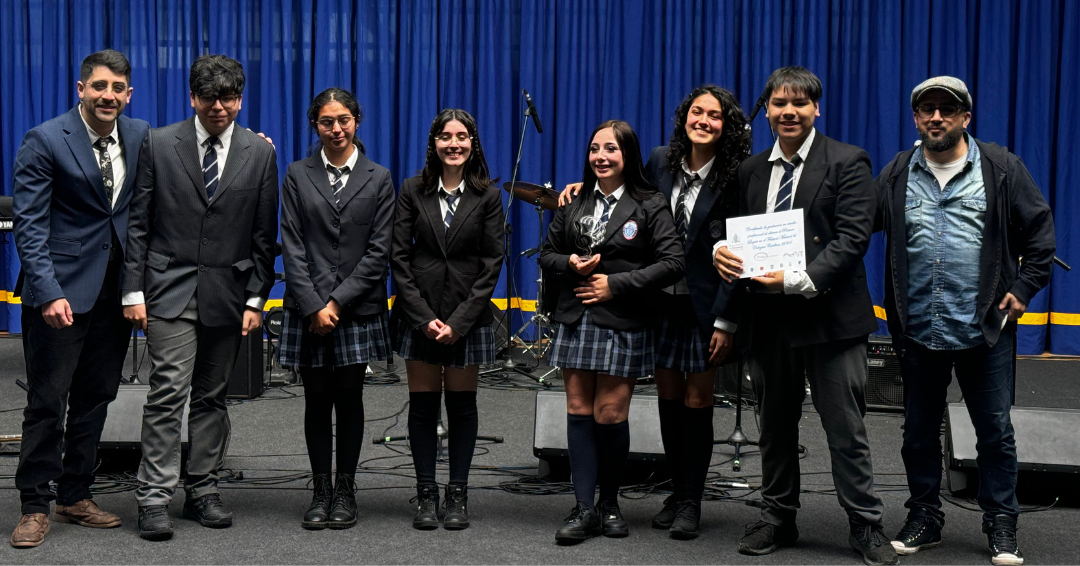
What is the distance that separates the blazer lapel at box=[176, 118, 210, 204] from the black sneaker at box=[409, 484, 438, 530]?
117 cm

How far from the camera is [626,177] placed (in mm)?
3000

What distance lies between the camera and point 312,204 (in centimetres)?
301

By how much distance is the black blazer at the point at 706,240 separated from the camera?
2.88 meters

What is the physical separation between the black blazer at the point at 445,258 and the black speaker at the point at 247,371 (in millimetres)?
2401

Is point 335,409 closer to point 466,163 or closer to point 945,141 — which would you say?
point 466,163

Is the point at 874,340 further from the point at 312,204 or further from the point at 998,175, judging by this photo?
the point at 312,204

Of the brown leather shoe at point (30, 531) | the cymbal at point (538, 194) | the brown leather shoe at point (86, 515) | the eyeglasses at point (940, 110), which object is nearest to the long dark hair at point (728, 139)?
the eyeglasses at point (940, 110)

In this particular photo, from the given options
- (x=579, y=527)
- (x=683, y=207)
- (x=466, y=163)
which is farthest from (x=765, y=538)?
(x=466, y=163)

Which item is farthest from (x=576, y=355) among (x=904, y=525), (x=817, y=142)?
(x=904, y=525)

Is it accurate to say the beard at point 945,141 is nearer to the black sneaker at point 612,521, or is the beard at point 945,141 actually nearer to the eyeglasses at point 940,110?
the eyeglasses at point 940,110

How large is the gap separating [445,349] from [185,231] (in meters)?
0.91

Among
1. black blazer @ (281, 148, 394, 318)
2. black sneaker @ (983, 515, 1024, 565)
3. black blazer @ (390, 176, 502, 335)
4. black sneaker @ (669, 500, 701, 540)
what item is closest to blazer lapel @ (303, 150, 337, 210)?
black blazer @ (281, 148, 394, 318)

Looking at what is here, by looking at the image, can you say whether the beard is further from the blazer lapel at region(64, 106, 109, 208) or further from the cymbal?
the cymbal

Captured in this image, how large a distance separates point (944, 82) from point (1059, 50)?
5.08 m
